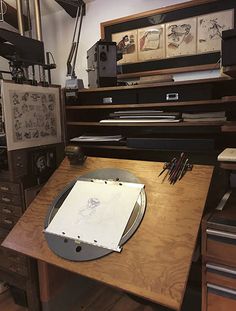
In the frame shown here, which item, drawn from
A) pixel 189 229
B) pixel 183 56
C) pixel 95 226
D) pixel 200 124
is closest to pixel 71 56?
pixel 183 56

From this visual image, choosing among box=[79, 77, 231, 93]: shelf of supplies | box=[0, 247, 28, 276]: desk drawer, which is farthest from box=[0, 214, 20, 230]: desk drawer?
box=[79, 77, 231, 93]: shelf of supplies

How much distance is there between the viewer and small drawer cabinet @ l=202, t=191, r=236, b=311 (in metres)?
1.15

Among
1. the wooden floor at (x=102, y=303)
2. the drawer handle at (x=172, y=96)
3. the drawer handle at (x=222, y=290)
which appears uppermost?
the drawer handle at (x=172, y=96)

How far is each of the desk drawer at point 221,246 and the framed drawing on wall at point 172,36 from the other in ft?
3.59

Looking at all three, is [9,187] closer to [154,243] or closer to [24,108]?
[24,108]

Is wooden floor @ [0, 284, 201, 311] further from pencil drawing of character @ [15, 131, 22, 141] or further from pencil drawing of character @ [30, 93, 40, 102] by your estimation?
pencil drawing of character @ [30, 93, 40, 102]

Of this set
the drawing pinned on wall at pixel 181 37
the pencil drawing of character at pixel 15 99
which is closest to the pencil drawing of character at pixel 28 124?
the pencil drawing of character at pixel 15 99

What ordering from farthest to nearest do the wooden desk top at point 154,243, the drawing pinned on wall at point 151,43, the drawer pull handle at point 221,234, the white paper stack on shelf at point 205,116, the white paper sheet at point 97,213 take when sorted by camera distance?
the drawing pinned on wall at point 151,43 < the white paper stack on shelf at point 205,116 < the white paper sheet at point 97,213 < the drawer pull handle at point 221,234 < the wooden desk top at point 154,243

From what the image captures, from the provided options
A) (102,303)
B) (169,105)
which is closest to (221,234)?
(169,105)

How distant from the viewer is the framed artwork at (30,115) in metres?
1.61

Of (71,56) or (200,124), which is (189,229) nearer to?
(200,124)

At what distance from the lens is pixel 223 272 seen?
3.85ft

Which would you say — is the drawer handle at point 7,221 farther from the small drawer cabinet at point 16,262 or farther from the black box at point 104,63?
the black box at point 104,63

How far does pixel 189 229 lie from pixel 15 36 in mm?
1522
